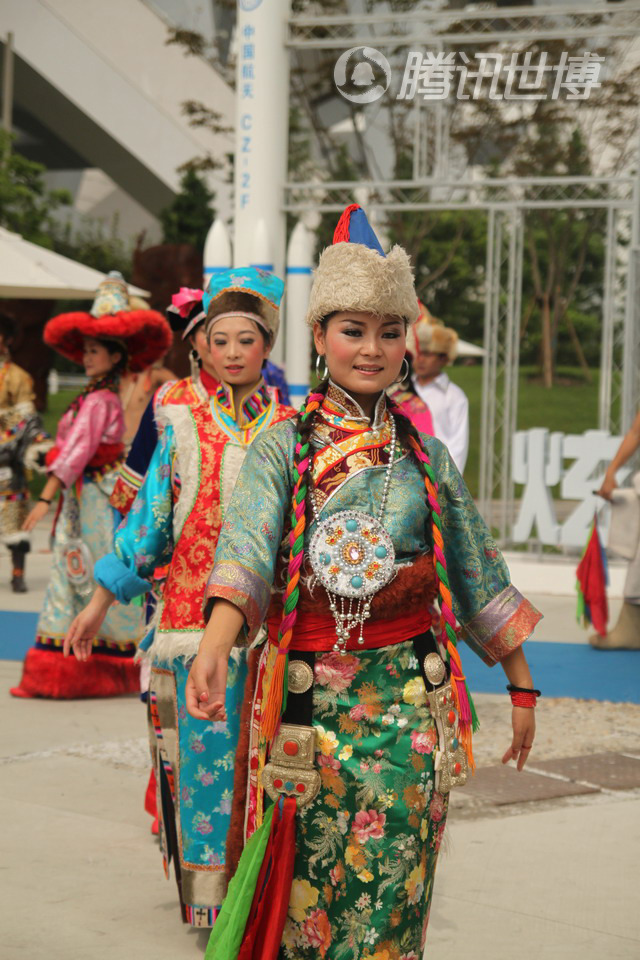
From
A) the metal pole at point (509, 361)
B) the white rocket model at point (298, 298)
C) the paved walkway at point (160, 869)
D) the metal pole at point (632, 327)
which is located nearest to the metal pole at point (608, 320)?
the metal pole at point (632, 327)

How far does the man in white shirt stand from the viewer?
25.4 feet

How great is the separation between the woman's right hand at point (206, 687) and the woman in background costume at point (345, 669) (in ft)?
0.46

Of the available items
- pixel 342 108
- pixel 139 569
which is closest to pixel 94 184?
pixel 342 108

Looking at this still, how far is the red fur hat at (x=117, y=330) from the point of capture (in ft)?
20.6

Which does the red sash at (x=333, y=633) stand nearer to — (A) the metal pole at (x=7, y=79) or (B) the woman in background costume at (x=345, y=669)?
(B) the woman in background costume at (x=345, y=669)

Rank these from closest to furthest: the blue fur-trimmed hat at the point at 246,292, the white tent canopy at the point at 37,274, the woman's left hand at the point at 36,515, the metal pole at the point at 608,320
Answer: the blue fur-trimmed hat at the point at 246,292 → the woman's left hand at the point at 36,515 → the metal pole at the point at 608,320 → the white tent canopy at the point at 37,274

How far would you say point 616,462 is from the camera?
7590 mm

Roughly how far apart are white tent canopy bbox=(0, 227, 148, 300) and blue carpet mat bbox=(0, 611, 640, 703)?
15.2 feet

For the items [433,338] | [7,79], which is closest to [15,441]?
[433,338]

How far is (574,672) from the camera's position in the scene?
7.36 meters

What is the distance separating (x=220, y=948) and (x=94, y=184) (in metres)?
30.4

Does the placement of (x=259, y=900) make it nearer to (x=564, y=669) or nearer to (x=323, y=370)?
(x=323, y=370)

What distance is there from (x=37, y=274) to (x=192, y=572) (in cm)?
934

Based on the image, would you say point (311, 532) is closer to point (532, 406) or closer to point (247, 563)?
point (247, 563)
